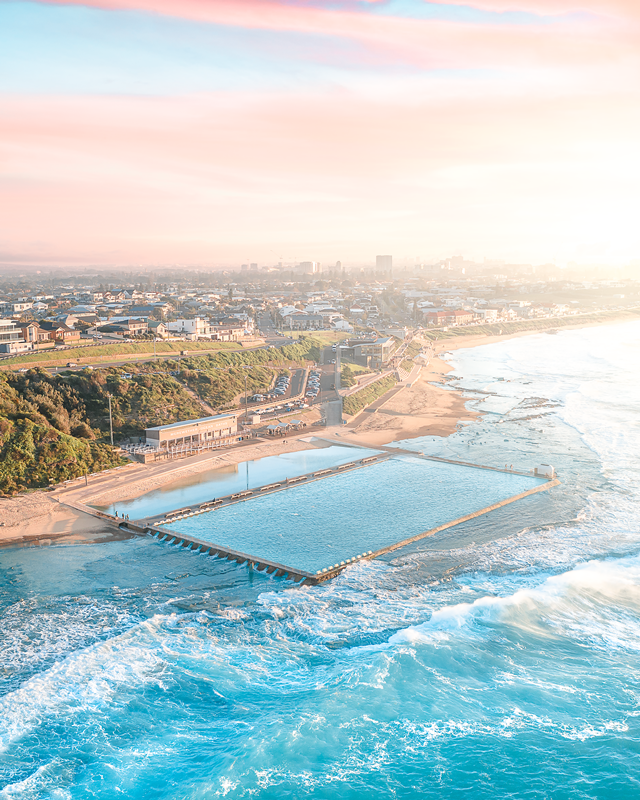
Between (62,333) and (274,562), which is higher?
(62,333)

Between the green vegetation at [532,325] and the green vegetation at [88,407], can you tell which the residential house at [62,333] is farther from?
the green vegetation at [532,325]

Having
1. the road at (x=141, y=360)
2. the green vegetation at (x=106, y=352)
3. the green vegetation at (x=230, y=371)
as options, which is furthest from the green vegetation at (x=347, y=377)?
the green vegetation at (x=106, y=352)

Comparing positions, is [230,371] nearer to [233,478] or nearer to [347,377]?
[347,377]

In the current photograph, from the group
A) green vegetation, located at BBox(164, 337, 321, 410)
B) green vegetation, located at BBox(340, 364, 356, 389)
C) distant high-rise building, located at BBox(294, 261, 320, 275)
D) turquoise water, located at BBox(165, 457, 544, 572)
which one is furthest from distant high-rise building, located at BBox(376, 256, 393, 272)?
turquoise water, located at BBox(165, 457, 544, 572)

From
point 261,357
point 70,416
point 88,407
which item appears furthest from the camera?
point 261,357

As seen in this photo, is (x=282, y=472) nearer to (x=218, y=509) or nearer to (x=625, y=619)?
(x=218, y=509)

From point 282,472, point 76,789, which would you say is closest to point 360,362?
point 282,472

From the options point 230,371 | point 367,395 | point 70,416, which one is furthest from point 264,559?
point 367,395

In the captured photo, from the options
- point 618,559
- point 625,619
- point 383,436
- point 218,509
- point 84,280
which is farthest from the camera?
point 84,280
